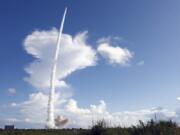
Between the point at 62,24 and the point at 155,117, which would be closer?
the point at 155,117

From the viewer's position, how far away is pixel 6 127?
69500 mm

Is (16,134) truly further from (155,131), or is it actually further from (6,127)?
(155,131)

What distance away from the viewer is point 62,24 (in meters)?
68.0

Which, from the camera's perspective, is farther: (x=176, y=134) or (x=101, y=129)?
(x=101, y=129)

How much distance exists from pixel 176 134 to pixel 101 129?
23.5ft

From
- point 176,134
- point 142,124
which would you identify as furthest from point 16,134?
point 176,134

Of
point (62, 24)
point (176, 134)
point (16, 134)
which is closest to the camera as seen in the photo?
point (176, 134)

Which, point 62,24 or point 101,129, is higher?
point 62,24

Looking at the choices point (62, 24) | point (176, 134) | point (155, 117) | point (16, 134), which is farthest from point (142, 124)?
point (62, 24)

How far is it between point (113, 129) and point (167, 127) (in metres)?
5.42

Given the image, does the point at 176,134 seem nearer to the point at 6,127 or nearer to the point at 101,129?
the point at 101,129

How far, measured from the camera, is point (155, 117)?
34.7 meters

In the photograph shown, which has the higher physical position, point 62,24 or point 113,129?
point 62,24

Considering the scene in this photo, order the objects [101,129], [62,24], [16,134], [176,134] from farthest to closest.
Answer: [62,24] → [16,134] → [101,129] → [176,134]
